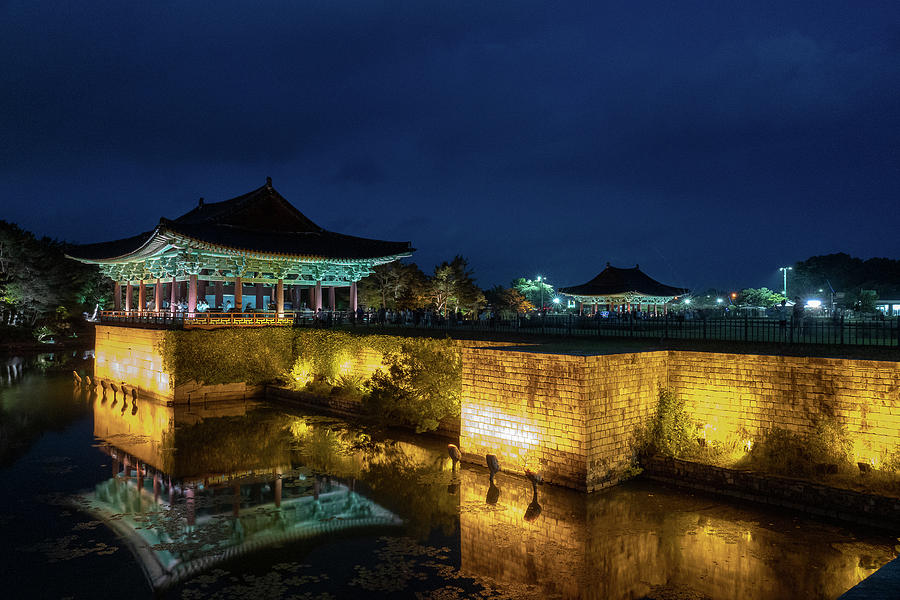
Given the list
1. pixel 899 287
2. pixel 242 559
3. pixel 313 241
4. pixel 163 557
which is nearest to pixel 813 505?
pixel 242 559

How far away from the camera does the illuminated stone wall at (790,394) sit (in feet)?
35.4

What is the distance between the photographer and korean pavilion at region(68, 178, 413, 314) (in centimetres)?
2678

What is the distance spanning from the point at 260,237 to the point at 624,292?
31.7 metres

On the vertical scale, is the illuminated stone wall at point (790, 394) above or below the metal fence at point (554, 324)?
below

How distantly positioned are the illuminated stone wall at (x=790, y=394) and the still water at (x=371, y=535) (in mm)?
1951

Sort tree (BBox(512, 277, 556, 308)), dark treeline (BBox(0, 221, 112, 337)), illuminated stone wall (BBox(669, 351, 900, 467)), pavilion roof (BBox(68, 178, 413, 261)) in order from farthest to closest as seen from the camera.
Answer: tree (BBox(512, 277, 556, 308)) < dark treeline (BBox(0, 221, 112, 337)) < pavilion roof (BBox(68, 178, 413, 261)) < illuminated stone wall (BBox(669, 351, 900, 467))

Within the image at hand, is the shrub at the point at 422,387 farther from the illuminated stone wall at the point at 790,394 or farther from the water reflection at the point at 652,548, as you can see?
the illuminated stone wall at the point at 790,394

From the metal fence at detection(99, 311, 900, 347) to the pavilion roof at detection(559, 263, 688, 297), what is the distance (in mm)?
23518

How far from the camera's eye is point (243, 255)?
1093 inches

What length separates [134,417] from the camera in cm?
2148

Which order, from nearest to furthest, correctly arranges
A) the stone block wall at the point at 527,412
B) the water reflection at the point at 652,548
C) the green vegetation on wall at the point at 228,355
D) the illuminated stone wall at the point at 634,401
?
the water reflection at the point at 652,548, the illuminated stone wall at the point at 634,401, the stone block wall at the point at 527,412, the green vegetation on wall at the point at 228,355

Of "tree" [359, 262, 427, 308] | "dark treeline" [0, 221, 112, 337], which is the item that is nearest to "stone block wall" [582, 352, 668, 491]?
"tree" [359, 262, 427, 308]

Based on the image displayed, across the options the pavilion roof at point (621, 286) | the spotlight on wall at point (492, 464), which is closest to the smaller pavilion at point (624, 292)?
the pavilion roof at point (621, 286)

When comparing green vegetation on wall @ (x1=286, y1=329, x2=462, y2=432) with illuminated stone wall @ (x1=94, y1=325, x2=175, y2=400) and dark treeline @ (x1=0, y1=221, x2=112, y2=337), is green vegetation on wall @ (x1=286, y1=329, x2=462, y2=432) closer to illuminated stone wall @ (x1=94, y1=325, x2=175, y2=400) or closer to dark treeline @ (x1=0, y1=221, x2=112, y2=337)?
illuminated stone wall @ (x1=94, y1=325, x2=175, y2=400)
